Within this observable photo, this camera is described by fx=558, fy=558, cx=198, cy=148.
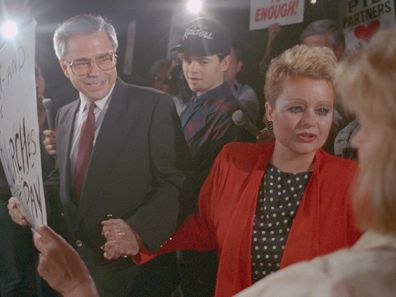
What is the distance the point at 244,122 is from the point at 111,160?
0.45 m

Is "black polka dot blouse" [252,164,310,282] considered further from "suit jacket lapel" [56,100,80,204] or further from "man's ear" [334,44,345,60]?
"suit jacket lapel" [56,100,80,204]

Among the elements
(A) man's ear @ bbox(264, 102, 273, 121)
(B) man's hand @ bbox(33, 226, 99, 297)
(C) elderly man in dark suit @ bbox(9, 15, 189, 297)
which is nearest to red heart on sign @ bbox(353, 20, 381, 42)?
(A) man's ear @ bbox(264, 102, 273, 121)

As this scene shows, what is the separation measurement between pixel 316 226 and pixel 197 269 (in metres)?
0.43

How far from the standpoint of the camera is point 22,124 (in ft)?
5.80

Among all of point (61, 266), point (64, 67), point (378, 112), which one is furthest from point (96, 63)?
point (378, 112)

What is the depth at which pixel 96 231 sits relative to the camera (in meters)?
1.75

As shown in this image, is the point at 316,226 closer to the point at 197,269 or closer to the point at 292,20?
the point at 197,269

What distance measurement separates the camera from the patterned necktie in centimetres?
175

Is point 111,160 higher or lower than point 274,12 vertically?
lower

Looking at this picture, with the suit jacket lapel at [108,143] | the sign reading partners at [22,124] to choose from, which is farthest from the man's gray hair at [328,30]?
the sign reading partners at [22,124]

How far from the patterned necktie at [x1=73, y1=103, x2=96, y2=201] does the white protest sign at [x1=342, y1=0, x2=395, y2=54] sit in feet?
2.61

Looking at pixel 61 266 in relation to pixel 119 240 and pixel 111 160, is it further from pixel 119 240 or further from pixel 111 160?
pixel 111 160

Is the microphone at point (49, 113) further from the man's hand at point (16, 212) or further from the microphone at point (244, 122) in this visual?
the microphone at point (244, 122)

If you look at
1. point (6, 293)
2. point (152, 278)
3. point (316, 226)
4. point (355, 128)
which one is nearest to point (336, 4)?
point (355, 128)
